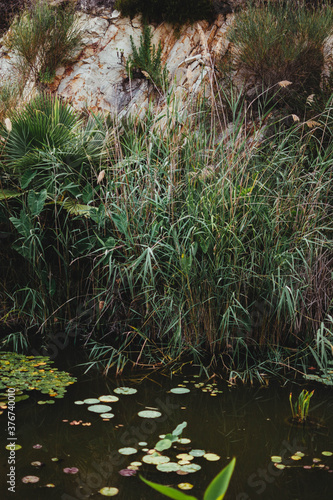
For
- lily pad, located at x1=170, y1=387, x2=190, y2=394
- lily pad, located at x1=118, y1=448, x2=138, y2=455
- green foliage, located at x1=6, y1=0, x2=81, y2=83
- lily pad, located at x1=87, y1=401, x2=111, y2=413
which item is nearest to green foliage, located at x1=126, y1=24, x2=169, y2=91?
green foliage, located at x1=6, y1=0, x2=81, y2=83

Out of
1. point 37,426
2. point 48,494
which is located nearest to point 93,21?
point 37,426

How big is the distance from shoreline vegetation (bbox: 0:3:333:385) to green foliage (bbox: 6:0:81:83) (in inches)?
105

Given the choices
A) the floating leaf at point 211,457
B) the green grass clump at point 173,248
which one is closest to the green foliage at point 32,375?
the green grass clump at point 173,248

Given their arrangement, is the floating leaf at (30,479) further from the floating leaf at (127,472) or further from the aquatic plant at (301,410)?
the aquatic plant at (301,410)

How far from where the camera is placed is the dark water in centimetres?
213

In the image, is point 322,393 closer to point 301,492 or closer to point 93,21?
point 301,492

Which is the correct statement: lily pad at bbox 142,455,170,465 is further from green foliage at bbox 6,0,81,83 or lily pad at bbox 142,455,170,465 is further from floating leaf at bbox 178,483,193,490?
green foliage at bbox 6,0,81,83

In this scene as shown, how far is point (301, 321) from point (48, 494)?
80.7 inches

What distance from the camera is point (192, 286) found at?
3510 mm

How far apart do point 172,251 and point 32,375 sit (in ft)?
4.08

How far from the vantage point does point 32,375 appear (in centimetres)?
320

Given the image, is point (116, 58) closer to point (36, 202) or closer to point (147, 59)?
point (147, 59)

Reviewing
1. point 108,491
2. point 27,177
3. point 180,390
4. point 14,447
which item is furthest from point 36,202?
point 108,491

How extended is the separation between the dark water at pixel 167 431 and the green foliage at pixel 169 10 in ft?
16.5
